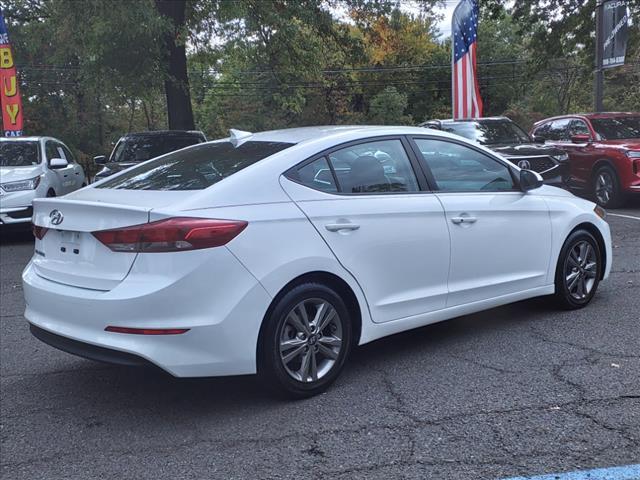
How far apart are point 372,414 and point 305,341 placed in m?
0.56

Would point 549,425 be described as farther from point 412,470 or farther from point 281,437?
point 281,437

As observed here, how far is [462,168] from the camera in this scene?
4.91m

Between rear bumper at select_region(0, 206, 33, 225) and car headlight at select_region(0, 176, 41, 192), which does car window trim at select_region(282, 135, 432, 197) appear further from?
car headlight at select_region(0, 176, 41, 192)

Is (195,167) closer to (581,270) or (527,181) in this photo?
(527,181)

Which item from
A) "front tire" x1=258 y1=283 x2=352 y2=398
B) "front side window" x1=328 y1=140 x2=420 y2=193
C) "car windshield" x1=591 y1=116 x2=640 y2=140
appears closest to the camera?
"front tire" x1=258 y1=283 x2=352 y2=398

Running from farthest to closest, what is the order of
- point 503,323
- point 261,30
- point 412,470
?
point 261,30 < point 503,323 < point 412,470

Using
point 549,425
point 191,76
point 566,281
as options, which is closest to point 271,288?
point 549,425

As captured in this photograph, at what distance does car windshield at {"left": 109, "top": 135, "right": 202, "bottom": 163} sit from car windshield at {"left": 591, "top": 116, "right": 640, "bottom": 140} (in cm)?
771

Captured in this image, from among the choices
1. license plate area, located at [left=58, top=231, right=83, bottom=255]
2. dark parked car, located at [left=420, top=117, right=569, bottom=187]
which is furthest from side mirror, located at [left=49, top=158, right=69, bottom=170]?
license plate area, located at [left=58, top=231, right=83, bottom=255]

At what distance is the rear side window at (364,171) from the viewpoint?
414 centimetres

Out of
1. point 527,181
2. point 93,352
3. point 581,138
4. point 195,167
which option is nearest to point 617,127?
point 581,138

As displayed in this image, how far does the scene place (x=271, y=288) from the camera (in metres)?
3.65

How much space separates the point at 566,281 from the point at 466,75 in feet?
35.9

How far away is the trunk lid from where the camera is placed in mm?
3557
